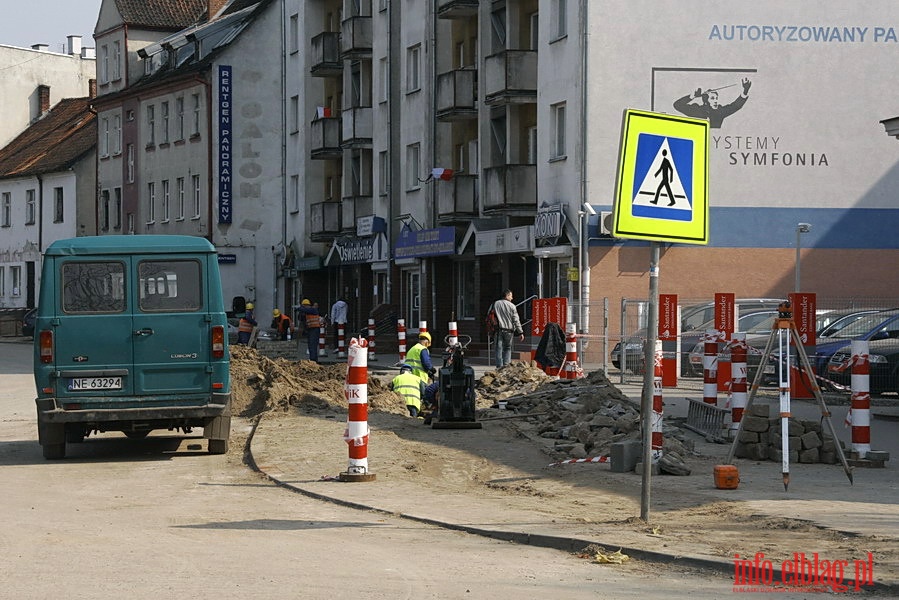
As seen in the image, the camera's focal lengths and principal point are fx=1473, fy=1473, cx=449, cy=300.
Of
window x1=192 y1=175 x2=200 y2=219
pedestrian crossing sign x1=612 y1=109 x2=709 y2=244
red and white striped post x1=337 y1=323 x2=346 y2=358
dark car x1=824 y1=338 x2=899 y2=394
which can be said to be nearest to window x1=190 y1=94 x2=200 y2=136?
window x1=192 y1=175 x2=200 y2=219

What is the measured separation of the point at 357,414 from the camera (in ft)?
43.9

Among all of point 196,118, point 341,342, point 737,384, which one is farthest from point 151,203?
point 737,384

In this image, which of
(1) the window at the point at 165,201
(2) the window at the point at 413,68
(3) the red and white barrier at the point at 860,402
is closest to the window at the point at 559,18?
(2) the window at the point at 413,68

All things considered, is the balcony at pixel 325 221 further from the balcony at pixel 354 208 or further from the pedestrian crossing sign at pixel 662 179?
the pedestrian crossing sign at pixel 662 179

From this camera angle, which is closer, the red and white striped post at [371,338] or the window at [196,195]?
the red and white striped post at [371,338]

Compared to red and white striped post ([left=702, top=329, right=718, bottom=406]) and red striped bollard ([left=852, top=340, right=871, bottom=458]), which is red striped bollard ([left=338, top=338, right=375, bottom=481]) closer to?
red striped bollard ([left=852, top=340, right=871, bottom=458])

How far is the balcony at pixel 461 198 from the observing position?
150ft

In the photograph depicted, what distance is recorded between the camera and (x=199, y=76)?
65.2 m

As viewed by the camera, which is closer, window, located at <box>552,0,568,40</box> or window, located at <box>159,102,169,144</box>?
window, located at <box>552,0,568,40</box>

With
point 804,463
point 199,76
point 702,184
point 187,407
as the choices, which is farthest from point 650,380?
point 199,76

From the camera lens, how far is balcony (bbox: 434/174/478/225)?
45.8m

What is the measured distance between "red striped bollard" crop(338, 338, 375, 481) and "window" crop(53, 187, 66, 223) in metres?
68.1

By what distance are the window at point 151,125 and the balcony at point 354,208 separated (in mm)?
19690

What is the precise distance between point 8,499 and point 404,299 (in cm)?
3916
